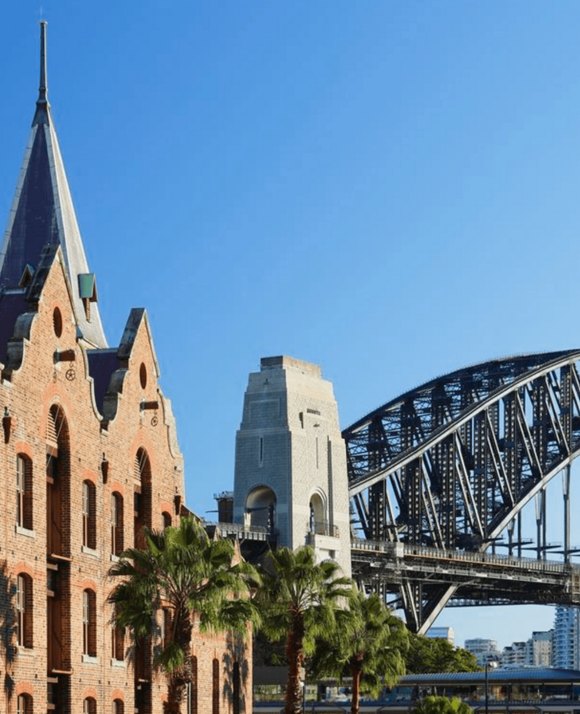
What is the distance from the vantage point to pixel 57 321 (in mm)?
70500

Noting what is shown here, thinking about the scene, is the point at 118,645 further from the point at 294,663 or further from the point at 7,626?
the point at 294,663

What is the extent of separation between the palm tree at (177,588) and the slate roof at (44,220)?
55.9 feet

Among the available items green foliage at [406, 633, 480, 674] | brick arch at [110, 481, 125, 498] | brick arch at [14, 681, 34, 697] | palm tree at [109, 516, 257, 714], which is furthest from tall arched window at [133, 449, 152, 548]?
green foliage at [406, 633, 480, 674]

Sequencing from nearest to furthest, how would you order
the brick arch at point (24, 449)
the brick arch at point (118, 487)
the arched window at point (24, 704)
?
1. the arched window at point (24, 704)
2. the brick arch at point (24, 449)
3. the brick arch at point (118, 487)

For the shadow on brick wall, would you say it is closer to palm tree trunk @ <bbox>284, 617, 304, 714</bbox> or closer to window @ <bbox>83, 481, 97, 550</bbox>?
window @ <bbox>83, 481, 97, 550</bbox>

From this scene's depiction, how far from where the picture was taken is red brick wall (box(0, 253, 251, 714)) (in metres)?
64.2

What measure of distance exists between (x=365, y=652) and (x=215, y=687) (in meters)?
16.1

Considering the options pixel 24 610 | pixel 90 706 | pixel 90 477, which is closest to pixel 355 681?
pixel 90 706

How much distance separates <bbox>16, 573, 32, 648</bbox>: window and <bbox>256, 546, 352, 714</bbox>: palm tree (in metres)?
22.6

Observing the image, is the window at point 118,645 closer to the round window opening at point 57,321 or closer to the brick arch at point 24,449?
the brick arch at point 24,449

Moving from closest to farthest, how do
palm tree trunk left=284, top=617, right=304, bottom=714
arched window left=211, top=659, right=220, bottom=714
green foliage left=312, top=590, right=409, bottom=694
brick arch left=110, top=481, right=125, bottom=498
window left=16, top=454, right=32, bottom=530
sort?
window left=16, top=454, right=32, bottom=530, brick arch left=110, top=481, right=125, bottom=498, palm tree trunk left=284, top=617, right=304, bottom=714, arched window left=211, top=659, right=220, bottom=714, green foliage left=312, top=590, right=409, bottom=694

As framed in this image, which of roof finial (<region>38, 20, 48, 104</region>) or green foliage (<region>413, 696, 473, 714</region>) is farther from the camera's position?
green foliage (<region>413, 696, 473, 714</region>)

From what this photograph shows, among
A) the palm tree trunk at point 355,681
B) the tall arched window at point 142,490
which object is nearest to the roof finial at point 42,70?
the tall arched window at point 142,490

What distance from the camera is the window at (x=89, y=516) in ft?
235
